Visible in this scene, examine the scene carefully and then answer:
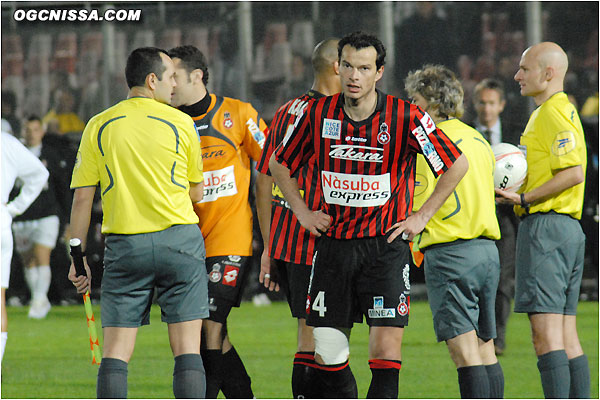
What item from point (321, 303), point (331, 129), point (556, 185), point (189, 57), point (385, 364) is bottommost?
point (385, 364)

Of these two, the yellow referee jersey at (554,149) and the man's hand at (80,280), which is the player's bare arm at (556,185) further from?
the man's hand at (80,280)

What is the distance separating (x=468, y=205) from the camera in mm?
4859

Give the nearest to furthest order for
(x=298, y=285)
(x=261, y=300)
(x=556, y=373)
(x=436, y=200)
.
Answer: (x=436, y=200)
(x=556, y=373)
(x=298, y=285)
(x=261, y=300)

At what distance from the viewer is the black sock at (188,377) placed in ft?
15.0

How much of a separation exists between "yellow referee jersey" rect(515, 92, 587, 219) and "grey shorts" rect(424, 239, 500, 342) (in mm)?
524

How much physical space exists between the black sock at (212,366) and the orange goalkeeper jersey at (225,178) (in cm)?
53

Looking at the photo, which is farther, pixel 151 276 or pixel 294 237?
pixel 294 237

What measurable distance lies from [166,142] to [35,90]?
26.7ft

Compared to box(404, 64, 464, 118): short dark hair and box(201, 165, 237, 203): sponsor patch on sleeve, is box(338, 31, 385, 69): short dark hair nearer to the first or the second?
box(404, 64, 464, 118): short dark hair

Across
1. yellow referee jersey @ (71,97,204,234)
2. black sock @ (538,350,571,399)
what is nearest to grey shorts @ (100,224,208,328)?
yellow referee jersey @ (71,97,204,234)

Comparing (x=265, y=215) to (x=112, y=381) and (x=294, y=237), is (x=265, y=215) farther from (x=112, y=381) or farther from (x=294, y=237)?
(x=112, y=381)

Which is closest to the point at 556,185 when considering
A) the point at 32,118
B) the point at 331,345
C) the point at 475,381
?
the point at 475,381

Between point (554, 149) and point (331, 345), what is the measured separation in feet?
5.32

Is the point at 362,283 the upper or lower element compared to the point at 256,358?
upper
